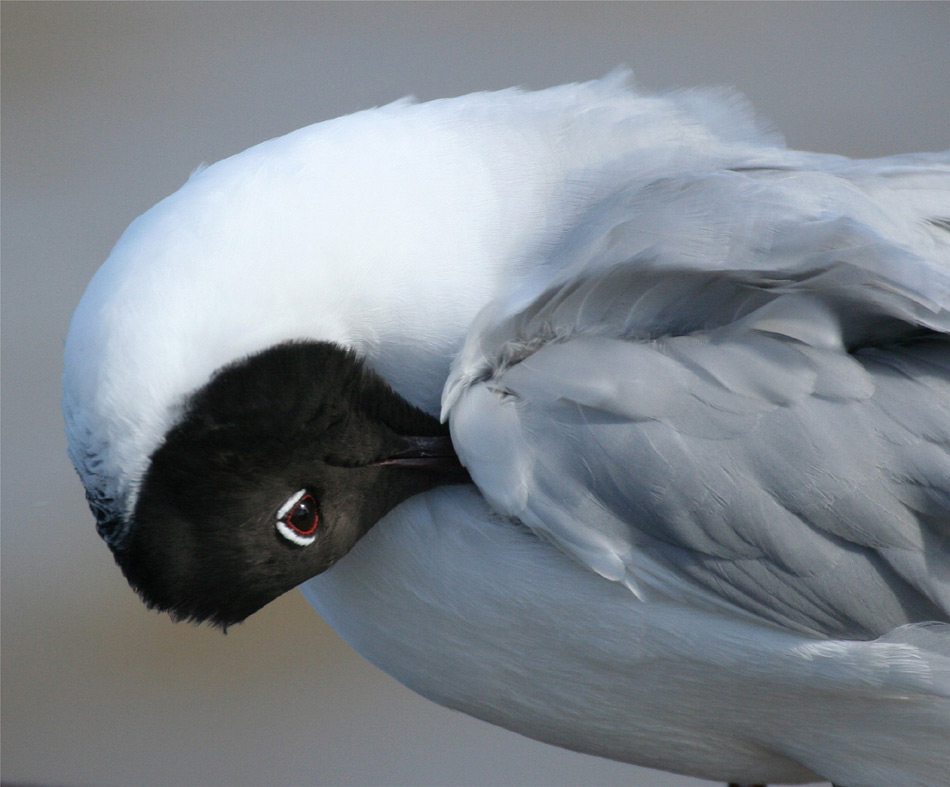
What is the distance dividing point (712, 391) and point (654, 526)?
0.12 m

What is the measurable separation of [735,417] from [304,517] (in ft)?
1.15

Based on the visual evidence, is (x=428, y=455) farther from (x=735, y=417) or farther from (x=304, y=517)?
(x=735, y=417)

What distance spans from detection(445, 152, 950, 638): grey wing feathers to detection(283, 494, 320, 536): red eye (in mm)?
130

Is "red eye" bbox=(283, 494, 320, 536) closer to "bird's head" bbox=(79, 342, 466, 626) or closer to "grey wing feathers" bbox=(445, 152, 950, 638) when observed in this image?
"bird's head" bbox=(79, 342, 466, 626)

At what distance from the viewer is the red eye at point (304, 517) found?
99 cm

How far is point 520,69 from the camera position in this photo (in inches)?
129

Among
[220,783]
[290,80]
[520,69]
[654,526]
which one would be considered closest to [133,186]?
[290,80]

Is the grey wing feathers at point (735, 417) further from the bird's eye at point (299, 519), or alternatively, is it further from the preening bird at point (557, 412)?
the bird's eye at point (299, 519)

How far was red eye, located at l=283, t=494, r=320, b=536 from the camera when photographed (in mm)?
986

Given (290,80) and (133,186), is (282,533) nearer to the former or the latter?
(133,186)

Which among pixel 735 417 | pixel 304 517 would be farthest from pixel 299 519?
pixel 735 417

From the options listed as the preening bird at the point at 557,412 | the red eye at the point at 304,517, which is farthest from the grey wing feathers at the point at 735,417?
the red eye at the point at 304,517

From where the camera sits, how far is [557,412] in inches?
38.9

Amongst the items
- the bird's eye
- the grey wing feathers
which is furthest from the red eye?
the grey wing feathers
